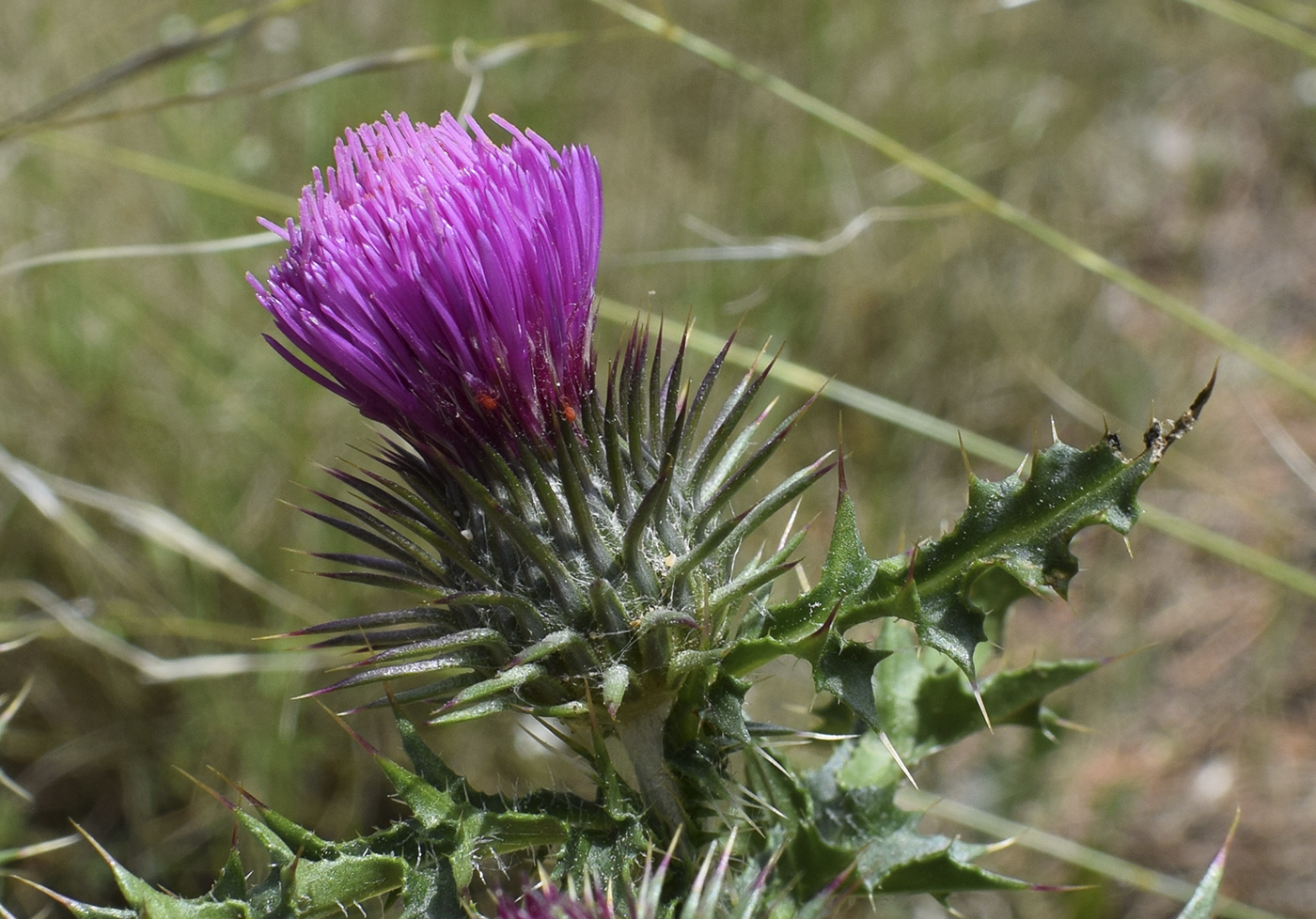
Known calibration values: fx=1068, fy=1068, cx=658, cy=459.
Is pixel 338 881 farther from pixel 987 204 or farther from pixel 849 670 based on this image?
pixel 987 204

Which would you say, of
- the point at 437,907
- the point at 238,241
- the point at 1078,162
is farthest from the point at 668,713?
the point at 1078,162

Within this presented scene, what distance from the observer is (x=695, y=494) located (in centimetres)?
198

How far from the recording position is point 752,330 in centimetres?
504

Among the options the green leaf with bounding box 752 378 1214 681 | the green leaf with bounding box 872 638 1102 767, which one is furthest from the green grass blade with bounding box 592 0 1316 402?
the green leaf with bounding box 752 378 1214 681

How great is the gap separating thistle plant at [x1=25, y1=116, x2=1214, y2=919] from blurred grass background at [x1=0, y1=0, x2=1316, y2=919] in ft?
4.54

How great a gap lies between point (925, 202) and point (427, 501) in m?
4.48

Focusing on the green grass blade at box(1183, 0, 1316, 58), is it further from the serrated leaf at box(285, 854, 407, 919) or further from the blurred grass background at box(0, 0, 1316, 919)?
the serrated leaf at box(285, 854, 407, 919)

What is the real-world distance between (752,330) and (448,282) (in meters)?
3.37

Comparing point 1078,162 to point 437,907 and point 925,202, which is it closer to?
point 925,202

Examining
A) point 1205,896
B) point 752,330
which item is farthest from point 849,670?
point 752,330

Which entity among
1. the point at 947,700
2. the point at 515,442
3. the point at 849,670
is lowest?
the point at 947,700

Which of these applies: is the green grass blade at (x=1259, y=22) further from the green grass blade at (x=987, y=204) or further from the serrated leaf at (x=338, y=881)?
the serrated leaf at (x=338, y=881)

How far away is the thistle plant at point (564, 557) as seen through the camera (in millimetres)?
1680

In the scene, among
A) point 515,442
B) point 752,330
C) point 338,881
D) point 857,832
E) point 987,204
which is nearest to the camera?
point 338,881
